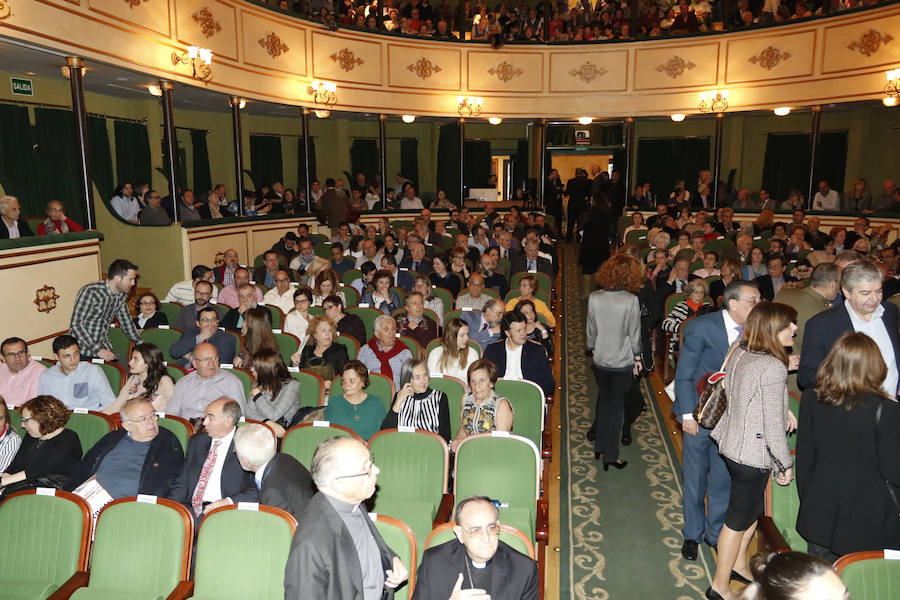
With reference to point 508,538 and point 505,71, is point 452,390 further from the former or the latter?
point 505,71

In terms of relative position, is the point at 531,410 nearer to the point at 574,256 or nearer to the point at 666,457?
the point at 666,457

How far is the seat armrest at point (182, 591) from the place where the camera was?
2.79 m

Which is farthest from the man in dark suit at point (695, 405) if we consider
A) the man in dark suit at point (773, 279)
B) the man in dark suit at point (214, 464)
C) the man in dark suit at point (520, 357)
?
the man in dark suit at point (773, 279)

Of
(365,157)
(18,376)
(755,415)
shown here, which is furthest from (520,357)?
(365,157)

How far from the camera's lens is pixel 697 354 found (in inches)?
139

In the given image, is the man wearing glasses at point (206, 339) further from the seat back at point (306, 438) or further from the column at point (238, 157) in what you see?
the column at point (238, 157)

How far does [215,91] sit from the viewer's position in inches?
394

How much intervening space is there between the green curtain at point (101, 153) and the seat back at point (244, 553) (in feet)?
30.3

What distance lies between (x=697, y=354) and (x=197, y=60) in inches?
333

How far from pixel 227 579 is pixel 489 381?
5.99 feet

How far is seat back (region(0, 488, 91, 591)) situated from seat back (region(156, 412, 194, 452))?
32.8 inches

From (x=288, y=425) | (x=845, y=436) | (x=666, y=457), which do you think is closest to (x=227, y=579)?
(x=288, y=425)

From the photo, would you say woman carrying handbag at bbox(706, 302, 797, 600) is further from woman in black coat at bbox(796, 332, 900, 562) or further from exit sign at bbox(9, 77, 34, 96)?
exit sign at bbox(9, 77, 34, 96)

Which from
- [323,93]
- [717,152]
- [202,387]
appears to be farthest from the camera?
[717,152]
